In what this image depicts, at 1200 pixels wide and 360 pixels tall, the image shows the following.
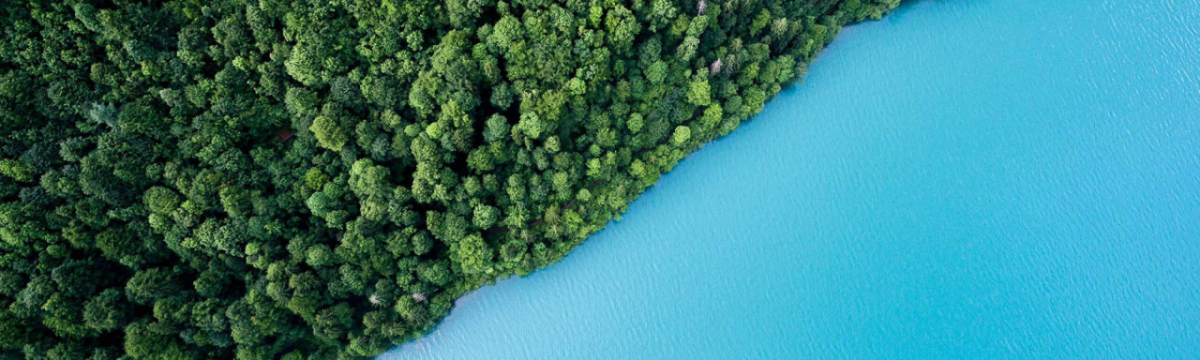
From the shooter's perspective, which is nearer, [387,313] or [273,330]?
[273,330]

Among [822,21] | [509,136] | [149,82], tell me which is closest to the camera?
[149,82]

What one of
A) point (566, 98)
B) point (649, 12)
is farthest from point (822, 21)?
point (566, 98)

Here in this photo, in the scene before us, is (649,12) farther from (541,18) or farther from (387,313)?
(387,313)

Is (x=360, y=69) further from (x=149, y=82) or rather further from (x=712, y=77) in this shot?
(x=712, y=77)

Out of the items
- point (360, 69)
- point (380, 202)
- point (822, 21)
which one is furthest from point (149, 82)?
point (822, 21)

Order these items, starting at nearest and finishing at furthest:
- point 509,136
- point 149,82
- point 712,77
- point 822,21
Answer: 1. point 149,82
2. point 509,136
3. point 712,77
4. point 822,21

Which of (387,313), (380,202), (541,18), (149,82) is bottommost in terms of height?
(387,313)

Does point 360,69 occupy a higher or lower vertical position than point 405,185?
higher
